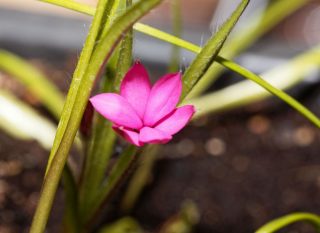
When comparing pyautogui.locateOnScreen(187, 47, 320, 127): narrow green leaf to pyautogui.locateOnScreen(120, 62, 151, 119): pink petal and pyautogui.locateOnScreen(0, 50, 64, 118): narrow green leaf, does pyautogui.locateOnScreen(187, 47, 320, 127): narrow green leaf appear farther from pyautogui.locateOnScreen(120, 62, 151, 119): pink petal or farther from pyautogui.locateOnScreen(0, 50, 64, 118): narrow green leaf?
pyautogui.locateOnScreen(120, 62, 151, 119): pink petal

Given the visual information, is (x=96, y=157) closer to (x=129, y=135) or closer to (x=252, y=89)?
(x=129, y=135)

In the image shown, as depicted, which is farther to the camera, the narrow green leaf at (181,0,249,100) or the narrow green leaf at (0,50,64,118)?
A: the narrow green leaf at (0,50,64,118)

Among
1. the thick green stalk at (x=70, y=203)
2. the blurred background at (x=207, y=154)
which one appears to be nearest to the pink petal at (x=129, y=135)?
the thick green stalk at (x=70, y=203)

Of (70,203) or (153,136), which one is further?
(70,203)

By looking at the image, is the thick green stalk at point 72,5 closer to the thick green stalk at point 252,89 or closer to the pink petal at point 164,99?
the pink petal at point 164,99

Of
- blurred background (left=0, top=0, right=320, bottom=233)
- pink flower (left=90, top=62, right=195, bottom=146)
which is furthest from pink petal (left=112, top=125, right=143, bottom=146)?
blurred background (left=0, top=0, right=320, bottom=233)

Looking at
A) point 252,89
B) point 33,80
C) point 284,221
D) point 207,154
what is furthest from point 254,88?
point 284,221

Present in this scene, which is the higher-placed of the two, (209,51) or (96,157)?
(209,51)
